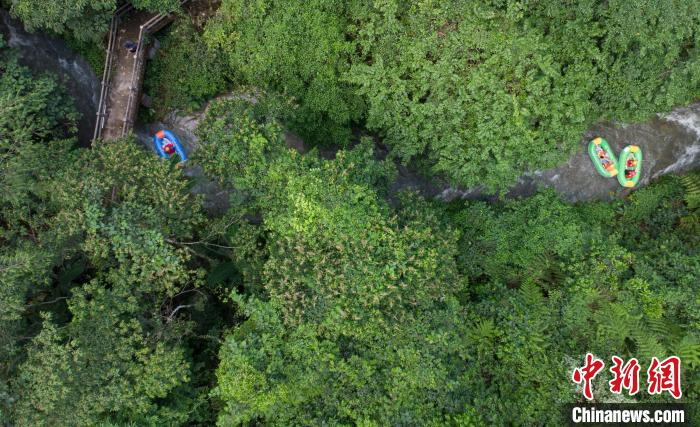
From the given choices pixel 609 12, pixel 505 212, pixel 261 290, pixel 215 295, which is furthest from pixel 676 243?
pixel 215 295

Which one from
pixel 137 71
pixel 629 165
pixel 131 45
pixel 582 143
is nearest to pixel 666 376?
pixel 629 165

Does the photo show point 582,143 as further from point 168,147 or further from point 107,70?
point 107,70

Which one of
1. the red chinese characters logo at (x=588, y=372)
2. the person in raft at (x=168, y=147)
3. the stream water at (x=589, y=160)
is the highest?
the stream water at (x=589, y=160)

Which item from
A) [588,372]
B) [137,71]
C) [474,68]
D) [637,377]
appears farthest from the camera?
[137,71]

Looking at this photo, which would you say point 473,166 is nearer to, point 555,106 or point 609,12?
point 555,106

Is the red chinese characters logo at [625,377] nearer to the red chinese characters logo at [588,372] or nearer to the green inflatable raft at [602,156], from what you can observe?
the red chinese characters logo at [588,372]

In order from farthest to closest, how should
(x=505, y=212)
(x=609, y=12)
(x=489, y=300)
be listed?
(x=505, y=212) < (x=489, y=300) < (x=609, y=12)

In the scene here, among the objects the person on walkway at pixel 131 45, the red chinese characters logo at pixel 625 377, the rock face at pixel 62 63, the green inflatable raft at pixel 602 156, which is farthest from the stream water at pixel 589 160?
the red chinese characters logo at pixel 625 377
